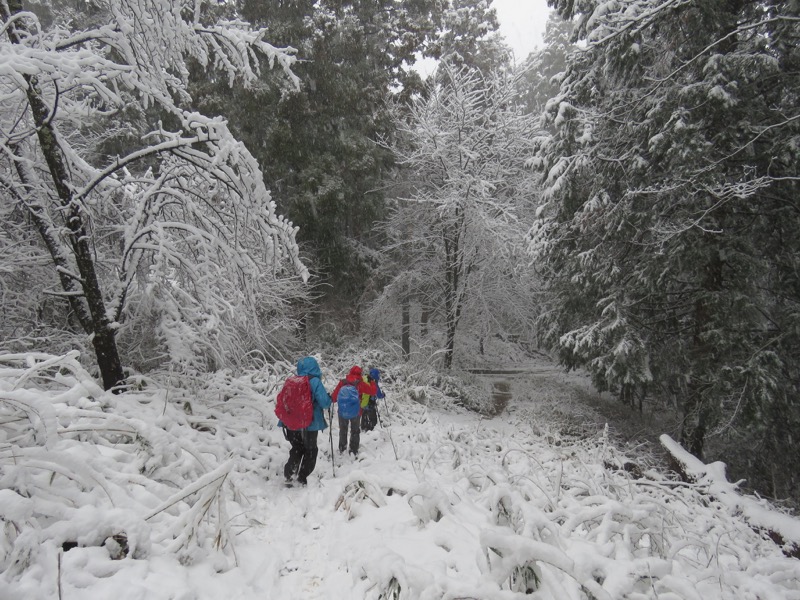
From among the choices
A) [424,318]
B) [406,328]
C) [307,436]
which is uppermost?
[424,318]

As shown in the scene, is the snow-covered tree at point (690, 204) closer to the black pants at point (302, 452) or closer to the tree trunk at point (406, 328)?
the black pants at point (302, 452)

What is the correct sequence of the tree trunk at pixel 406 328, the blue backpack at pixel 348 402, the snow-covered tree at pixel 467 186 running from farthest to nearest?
the tree trunk at pixel 406 328, the snow-covered tree at pixel 467 186, the blue backpack at pixel 348 402

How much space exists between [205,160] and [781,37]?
9.35 meters

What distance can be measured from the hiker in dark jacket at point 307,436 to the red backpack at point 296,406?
10cm

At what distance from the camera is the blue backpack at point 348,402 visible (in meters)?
5.57

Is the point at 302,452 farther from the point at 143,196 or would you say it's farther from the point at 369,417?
the point at 143,196

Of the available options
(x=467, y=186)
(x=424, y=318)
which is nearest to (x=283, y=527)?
(x=467, y=186)

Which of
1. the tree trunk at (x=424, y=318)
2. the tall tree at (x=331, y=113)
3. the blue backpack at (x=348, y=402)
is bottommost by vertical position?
the blue backpack at (x=348, y=402)

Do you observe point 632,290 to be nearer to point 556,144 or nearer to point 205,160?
point 556,144

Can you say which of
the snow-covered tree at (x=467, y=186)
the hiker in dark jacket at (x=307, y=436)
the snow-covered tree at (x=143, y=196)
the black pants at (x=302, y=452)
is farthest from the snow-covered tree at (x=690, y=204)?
the black pants at (x=302, y=452)

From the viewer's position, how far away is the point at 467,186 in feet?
39.9

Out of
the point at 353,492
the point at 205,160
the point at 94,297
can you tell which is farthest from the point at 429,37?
the point at 353,492

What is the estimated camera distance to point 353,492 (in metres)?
3.92

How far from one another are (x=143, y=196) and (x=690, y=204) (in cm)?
904
